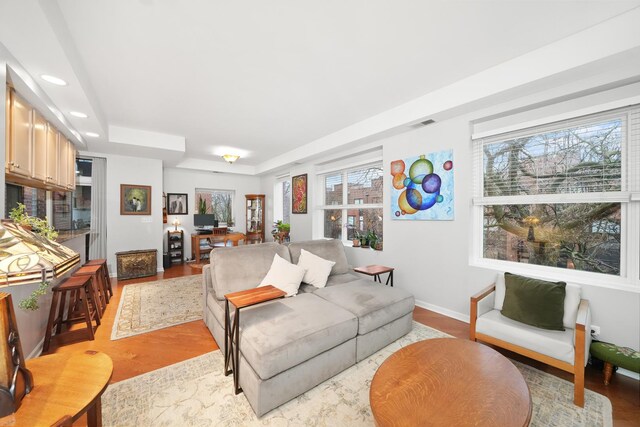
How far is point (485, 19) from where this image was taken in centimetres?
184

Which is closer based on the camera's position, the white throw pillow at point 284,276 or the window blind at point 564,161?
the window blind at point 564,161

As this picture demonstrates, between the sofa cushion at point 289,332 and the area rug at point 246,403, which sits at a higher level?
the sofa cushion at point 289,332

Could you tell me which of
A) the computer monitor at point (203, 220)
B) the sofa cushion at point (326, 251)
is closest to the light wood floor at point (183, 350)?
the sofa cushion at point (326, 251)

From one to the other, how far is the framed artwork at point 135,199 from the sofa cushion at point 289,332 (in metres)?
4.54

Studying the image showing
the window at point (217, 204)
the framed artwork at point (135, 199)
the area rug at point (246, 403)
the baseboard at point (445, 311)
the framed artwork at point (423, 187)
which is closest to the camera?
the area rug at point (246, 403)

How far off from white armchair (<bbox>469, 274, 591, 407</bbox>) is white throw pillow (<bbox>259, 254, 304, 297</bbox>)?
1692 millimetres

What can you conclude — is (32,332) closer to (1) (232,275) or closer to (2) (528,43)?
(1) (232,275)

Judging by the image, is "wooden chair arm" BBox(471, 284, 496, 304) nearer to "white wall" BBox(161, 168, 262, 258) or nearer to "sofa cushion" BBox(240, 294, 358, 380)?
"sofa cushion" BBox(240, 294, 358, 380)

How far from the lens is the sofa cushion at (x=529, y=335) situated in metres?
1.86

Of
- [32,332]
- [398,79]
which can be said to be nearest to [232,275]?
[32,332]

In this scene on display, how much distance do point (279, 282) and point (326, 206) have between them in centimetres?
288

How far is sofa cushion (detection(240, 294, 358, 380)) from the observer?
166 centimetres

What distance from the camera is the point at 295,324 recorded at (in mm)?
1931

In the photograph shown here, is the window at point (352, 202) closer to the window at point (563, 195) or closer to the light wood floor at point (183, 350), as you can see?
the window at point (563, 195)
